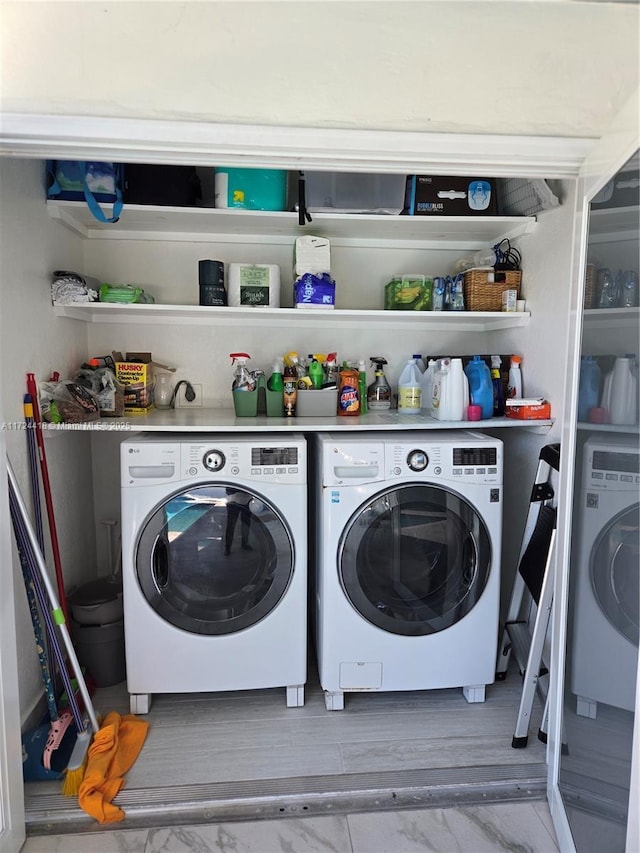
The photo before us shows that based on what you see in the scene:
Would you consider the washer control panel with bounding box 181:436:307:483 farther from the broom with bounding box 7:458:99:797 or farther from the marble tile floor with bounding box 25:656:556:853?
the marble tile floor with bounding box 25:656:556:853

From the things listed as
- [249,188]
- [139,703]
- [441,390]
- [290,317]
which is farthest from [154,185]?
[139,703]

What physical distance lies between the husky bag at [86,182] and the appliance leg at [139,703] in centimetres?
180

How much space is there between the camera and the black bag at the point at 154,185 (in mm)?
2309

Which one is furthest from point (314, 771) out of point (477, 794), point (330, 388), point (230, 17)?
point (230, 17)

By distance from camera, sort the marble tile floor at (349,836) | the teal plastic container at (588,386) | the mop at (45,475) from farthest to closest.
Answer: the mop at (45,475), the marble tile floor at (349,836), the teal plastic container at (588,386)

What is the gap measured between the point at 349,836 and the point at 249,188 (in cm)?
231

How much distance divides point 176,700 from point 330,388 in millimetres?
1422

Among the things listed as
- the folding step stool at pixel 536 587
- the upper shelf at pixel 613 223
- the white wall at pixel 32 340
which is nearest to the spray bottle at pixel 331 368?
the folding step stool at pixel 536 587

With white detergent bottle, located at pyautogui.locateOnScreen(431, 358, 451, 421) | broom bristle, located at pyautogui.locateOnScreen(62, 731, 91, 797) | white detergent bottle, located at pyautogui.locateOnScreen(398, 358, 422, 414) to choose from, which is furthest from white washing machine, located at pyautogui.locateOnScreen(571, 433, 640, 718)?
broom bristle, located at pyautogui.locateOnScreen(62, 731, 91, 797)

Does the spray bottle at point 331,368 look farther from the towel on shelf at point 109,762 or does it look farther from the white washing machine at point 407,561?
the towel on shelf at point 109,762

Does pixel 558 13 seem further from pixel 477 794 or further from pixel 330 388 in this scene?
pixel 477 794

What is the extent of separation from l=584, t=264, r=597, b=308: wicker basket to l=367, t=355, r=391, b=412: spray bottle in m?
1.34

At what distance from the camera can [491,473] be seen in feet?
7.04

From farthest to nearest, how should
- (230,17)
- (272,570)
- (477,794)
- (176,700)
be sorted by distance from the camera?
(176,700)
(272,570)
(477,794)
(230,17)
